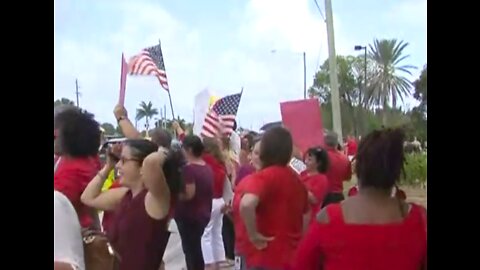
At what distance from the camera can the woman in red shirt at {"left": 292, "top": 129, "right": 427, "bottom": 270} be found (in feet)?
9.89

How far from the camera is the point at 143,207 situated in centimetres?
383

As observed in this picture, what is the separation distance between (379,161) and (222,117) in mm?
5084

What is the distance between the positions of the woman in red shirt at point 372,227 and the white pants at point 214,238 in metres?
4.47

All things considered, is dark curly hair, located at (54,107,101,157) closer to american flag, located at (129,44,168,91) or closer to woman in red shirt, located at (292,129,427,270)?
american flag, located at (129,44,168,91)

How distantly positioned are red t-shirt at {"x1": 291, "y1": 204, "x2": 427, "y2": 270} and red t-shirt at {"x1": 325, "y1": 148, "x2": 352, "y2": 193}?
392cm

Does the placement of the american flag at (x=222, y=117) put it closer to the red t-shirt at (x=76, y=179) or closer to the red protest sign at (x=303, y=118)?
the red protest sign at (x=303, y=118)

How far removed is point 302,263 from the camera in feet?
10.2
